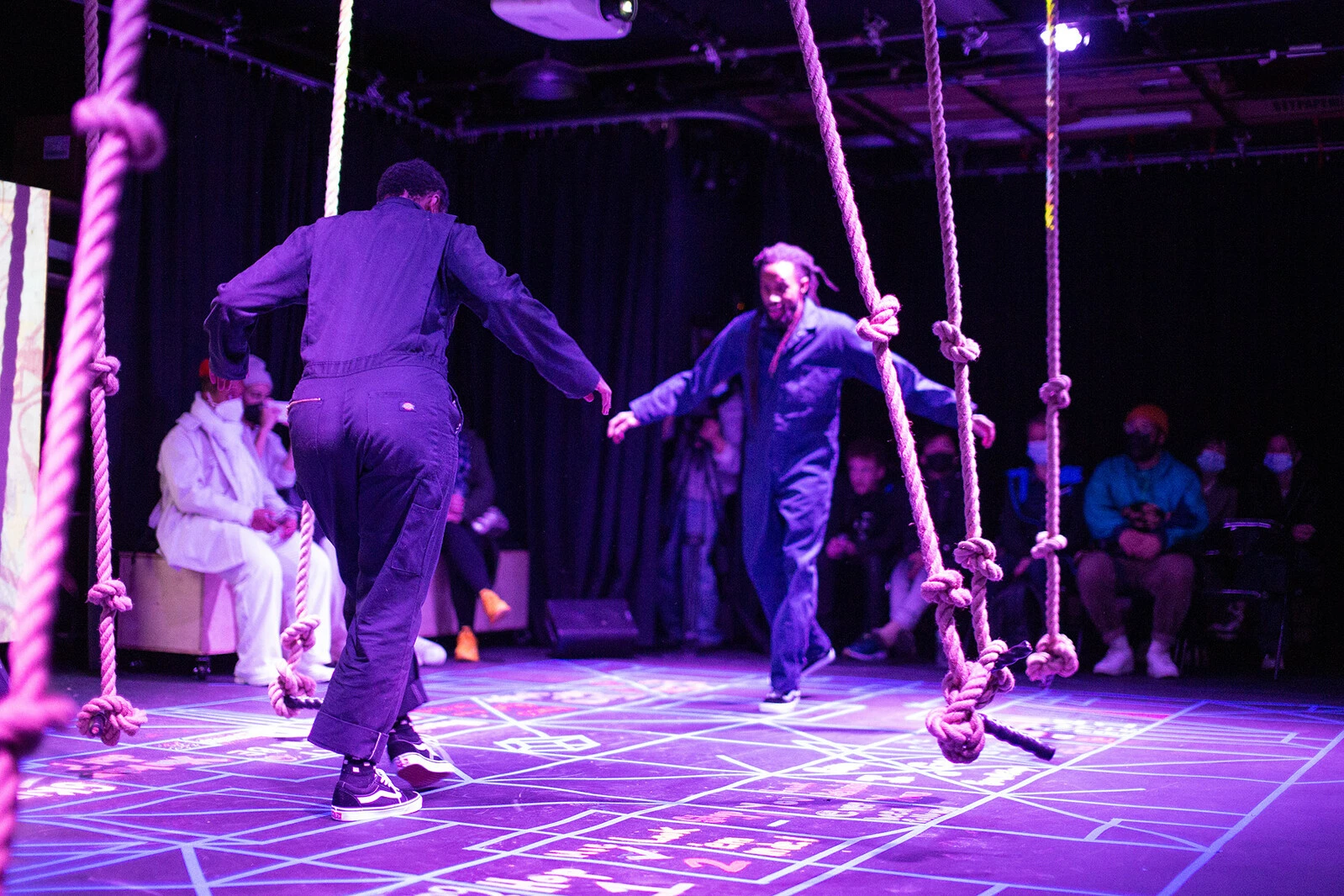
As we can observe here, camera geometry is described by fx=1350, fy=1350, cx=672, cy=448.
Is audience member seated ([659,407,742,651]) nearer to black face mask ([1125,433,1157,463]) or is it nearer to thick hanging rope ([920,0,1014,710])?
black face mask ([1125,433,1157,463])

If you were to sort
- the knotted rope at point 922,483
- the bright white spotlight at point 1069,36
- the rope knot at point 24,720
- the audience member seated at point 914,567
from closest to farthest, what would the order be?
1. the rope knot at point 24,720
2. the knotted rope at point 922,483
3. the bright white spotlight at point 1069,36
4. the audience member seated at point 914,567

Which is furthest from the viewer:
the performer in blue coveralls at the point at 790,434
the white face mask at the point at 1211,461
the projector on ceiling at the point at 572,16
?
the white face mask at the point at 1211,461

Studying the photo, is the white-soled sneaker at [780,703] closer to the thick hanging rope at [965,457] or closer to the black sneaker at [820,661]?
the black sneaker at [820,661]

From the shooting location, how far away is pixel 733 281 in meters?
8.47

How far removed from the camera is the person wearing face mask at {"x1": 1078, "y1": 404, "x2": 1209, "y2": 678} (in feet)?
22.8

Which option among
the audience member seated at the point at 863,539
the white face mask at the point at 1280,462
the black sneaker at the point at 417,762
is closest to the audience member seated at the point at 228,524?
the black sneaker at the point at 417,762

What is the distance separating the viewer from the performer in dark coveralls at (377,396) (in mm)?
3201

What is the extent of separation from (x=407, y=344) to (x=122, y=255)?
11.6 feet

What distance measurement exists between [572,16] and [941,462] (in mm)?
3286

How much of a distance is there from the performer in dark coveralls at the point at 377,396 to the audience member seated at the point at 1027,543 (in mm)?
4246

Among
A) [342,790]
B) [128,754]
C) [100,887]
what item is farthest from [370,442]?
[128,754]

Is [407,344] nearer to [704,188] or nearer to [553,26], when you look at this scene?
[553,26]

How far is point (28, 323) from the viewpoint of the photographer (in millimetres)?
5121

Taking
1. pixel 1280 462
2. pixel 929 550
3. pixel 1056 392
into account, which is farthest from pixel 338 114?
pixel 1280 462
